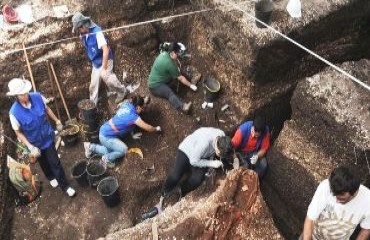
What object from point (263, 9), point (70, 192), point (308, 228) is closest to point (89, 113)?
point (70, 192)

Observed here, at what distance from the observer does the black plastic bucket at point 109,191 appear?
6.00 m

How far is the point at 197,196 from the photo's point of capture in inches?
190

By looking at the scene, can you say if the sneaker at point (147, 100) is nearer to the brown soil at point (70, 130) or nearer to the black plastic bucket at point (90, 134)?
the black plastic bucket at point (90, 134)

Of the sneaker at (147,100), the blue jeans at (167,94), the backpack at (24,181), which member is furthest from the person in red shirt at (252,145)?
the backpack at (24,181)

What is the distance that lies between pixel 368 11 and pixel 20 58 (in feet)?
19.0

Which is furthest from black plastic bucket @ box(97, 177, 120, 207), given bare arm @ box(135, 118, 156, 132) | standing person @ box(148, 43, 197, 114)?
standing person @ box(148, 43, 197, 114)

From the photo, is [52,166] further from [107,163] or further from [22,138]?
[107,163]

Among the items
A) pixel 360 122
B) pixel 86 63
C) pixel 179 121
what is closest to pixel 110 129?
pixel 179 121

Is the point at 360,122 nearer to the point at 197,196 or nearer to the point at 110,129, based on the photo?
the point at 197,196

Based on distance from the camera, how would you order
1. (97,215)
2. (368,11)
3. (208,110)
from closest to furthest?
(97,215), (368,11), (208,110)

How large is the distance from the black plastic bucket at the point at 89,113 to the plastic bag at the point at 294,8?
351 cm

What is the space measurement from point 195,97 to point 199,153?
7.45 ft

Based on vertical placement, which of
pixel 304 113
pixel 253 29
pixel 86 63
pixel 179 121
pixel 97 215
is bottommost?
pixel 97 215

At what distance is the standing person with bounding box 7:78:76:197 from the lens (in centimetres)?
533
